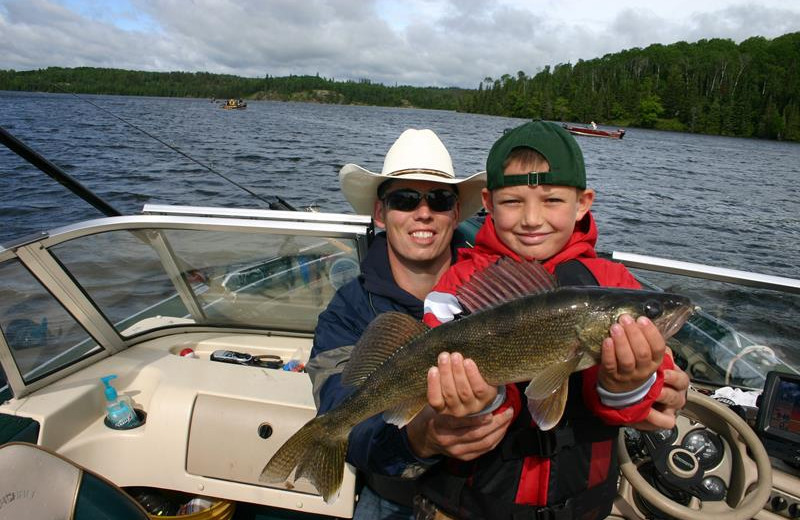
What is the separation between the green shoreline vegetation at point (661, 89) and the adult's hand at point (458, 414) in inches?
2219

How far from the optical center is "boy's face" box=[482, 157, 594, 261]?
2.51m

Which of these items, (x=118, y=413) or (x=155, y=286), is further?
(x=155, y=286)

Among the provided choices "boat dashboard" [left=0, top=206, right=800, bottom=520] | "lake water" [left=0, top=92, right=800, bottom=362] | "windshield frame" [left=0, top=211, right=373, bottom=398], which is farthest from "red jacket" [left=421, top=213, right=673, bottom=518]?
"lake water" [left=0, top=92, right=800, bottom=362]

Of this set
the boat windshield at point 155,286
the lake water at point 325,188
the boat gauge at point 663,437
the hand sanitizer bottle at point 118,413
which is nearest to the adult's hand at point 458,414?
the boat gauge at point 663,437

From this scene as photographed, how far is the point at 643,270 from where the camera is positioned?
4.12m

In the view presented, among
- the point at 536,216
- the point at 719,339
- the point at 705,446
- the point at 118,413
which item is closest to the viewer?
the point at 536,216

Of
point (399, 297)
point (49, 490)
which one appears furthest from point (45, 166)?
point (399, 297)

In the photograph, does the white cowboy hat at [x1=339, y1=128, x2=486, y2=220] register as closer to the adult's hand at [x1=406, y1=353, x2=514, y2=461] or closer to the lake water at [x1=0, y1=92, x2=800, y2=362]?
the adult's hand at [x1=406, y1=353, x2=514, y2=461]

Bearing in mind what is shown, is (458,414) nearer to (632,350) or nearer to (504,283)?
(504,283)

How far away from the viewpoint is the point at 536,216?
2479mm

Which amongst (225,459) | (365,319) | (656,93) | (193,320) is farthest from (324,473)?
(656,93)

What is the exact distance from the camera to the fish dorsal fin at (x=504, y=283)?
2.16 m

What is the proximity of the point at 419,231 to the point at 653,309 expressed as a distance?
160 centimetres

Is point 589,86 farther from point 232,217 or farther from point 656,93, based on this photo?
point 232,217
